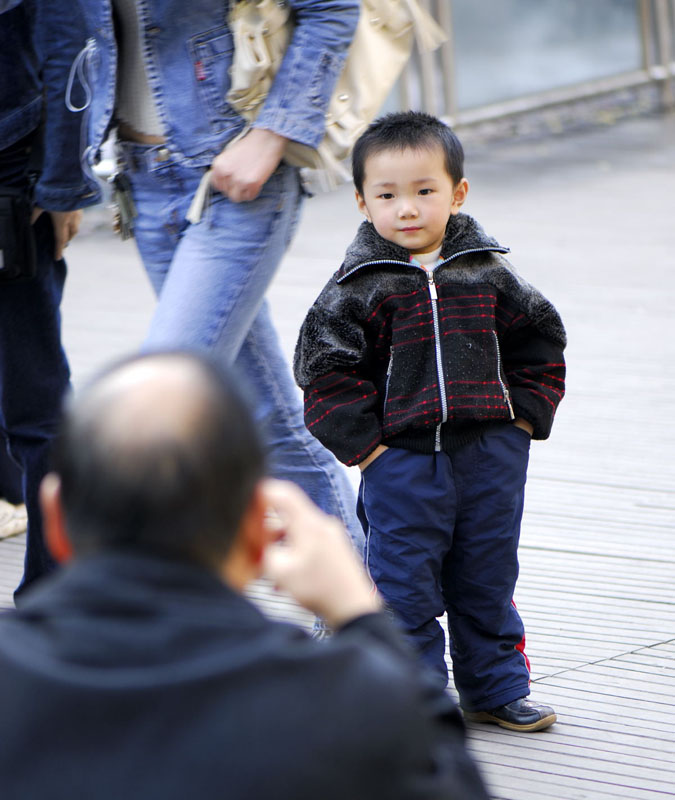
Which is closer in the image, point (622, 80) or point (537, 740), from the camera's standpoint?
point (537, 740)

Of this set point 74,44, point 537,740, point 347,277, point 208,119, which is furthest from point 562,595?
point 74,44

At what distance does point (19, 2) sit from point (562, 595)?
204 cm

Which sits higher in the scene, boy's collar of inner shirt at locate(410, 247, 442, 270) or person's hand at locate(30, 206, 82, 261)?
person's hand at locate(30, 206, 82, 261)

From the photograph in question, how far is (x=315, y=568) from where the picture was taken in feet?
4.67

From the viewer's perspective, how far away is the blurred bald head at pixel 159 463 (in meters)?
1.21

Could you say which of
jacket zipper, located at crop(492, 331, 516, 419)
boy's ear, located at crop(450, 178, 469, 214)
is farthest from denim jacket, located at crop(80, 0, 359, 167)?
jacket zipper, located at crop(492, 331, 516, 419)

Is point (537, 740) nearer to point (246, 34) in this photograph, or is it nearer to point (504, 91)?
point (246, 34)

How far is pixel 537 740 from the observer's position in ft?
9.36

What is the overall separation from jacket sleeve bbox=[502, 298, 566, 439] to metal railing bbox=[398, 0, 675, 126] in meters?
7.94

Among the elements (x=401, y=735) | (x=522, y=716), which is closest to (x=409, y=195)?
(x=522, y=716)

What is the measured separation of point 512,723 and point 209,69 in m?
1.56

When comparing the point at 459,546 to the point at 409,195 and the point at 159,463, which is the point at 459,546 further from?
the point at 159,463

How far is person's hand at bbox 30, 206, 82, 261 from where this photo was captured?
334 cm

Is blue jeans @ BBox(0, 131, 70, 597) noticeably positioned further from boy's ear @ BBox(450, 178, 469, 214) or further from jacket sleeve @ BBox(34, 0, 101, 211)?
boy's ear @ BBox(450, 178, 469, 214)
